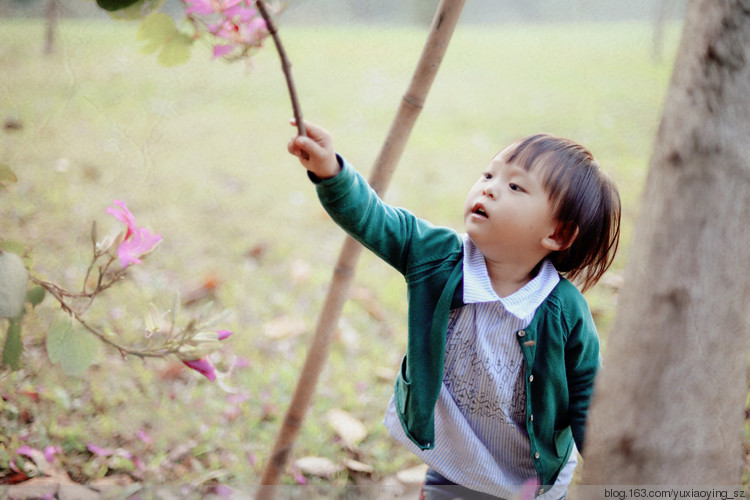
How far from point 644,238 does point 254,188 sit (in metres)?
2.46

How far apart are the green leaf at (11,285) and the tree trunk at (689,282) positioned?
76 cm

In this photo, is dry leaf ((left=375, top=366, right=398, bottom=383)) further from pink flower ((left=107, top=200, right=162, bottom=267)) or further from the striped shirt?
pink flower ((left=107, top=200, right=162, bottom=267))

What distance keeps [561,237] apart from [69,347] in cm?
80

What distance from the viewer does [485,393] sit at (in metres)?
1.08

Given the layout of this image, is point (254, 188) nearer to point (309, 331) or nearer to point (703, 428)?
point (309, 331)

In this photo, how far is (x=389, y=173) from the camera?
118 cm

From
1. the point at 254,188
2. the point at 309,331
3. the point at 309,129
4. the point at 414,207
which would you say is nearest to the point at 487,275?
the point at 309,129

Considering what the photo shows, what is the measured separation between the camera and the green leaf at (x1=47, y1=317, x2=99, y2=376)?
99 centimetres

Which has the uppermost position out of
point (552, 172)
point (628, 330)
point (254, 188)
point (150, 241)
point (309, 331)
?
point (552, 172)

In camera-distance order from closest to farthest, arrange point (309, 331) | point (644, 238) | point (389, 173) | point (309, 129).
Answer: point (644, 238), point (309, 129), point (389, 173), point (309, 331)

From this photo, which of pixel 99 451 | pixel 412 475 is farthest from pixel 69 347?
pixel 412 475

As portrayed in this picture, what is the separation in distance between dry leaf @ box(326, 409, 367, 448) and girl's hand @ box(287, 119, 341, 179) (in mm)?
980

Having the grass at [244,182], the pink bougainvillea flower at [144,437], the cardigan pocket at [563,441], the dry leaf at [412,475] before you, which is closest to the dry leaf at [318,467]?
the grass at [244,182]

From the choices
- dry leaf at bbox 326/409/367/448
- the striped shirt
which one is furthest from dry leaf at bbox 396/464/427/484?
the striped shirt
